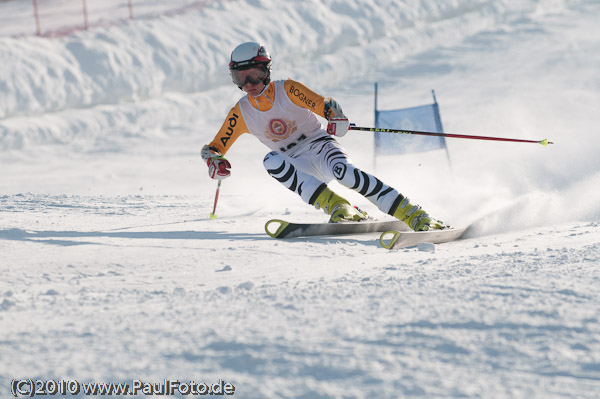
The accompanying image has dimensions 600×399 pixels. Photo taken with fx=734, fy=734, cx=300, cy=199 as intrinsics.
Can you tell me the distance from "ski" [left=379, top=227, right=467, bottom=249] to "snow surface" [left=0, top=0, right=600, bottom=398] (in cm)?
18

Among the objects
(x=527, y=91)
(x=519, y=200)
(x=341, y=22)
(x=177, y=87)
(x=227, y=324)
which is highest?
(x=341, y=22)

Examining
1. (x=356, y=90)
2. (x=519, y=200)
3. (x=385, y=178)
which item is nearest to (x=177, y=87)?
(x=356, y=90)

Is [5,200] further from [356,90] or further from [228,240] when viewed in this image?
[356,90]

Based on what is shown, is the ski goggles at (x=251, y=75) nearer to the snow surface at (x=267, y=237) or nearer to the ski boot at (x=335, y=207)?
the ski boot at (x=335, y=207)

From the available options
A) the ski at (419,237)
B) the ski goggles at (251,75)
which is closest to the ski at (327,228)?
the ski at (419,237)

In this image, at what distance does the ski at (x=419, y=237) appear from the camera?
3.93 meters

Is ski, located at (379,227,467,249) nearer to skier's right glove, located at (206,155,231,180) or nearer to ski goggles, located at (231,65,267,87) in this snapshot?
skier's right glove, located at (206,155,231,180)

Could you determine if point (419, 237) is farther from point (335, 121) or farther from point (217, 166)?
point (217, 166)

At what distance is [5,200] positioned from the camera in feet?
19.2

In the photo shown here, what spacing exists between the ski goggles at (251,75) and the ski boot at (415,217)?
1191 millimetres

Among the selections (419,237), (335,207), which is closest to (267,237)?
(335,207)

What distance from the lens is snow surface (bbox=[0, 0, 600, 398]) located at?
78.4 inches

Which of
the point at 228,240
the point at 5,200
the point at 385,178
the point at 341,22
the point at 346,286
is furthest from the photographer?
the point at 341,22

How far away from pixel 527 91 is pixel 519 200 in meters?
8.55
